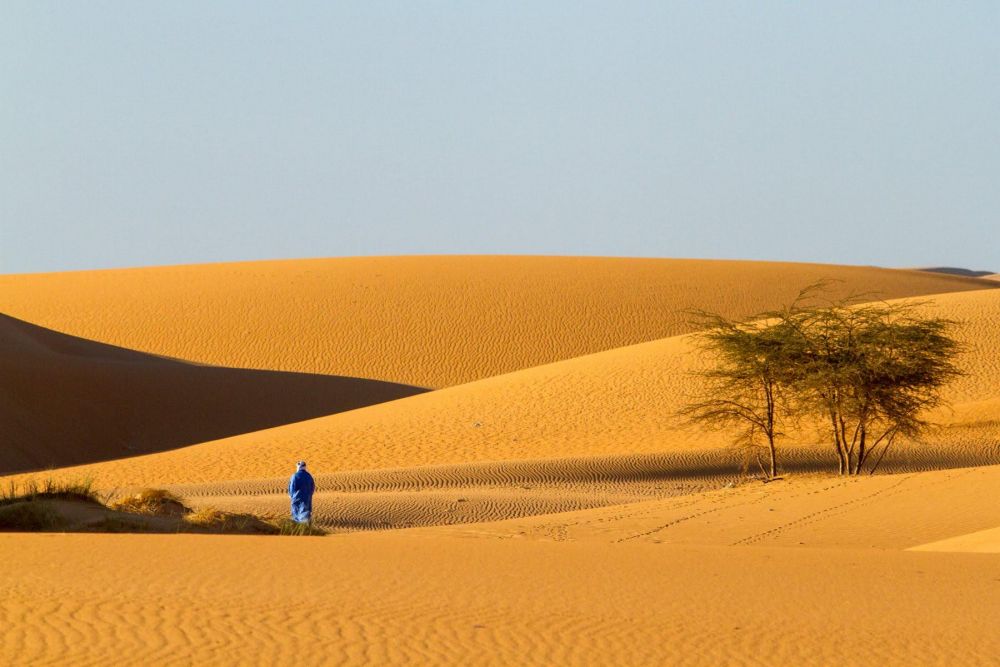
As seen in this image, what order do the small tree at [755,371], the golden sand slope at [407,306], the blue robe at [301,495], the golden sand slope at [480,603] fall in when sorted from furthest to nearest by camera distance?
1. the golden sand slope at [407,306]
2. the small tree at [755,371]
3. the blue robe at [301,495]
4. the golden sand slope at [480,603]

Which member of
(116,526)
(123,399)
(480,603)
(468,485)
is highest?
(123,399)

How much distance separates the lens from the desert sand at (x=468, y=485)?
7.78m

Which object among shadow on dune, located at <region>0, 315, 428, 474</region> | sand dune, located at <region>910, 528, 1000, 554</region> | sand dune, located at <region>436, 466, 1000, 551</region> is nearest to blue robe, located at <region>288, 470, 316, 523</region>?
sand dune, located at <region>436, 466, 1000, 551</region>

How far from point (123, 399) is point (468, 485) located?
16910mm

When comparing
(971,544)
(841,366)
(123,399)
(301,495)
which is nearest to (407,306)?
(123,399)

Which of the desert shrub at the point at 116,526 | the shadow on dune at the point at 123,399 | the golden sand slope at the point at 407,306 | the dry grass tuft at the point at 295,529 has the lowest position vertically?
the dry grass tuft at the point at 295,529

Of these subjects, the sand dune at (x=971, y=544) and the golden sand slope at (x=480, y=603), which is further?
the sand dune at (x=971, y=544)

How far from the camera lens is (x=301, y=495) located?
1536 centimetres

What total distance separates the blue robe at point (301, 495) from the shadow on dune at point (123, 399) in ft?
52.8

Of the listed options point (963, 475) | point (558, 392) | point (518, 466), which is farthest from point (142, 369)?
point (963, 475)

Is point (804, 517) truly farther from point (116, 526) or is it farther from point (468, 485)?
point (116, 526)

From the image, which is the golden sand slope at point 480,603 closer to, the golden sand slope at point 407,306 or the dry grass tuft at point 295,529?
the dry grass tuft at point 295,529

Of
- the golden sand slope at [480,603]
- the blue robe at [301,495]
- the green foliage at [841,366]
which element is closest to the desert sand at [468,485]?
the golden sand slope at [480,603]

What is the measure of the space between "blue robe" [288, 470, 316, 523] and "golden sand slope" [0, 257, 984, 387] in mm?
33779
